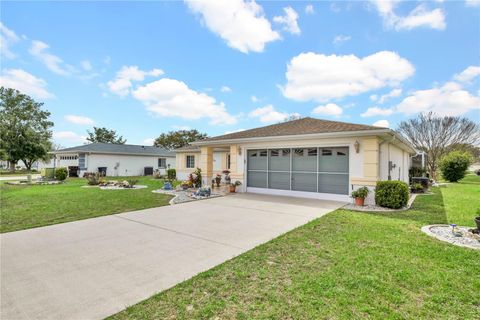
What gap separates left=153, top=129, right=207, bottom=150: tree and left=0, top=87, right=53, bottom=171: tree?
1643cm

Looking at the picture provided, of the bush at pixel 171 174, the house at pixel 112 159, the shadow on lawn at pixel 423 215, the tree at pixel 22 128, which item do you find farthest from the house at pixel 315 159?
the tree at pixel 22 128

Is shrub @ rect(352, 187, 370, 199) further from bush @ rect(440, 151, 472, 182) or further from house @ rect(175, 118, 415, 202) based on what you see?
bush @ rect(440, 151, 472, 182)

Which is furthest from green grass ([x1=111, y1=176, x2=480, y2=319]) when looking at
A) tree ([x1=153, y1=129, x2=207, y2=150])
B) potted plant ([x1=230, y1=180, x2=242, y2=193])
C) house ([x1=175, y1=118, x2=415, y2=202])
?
tree ([x1=153, y1=129, x2=207, y2=150])

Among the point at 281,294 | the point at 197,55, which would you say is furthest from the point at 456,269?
the point at 197,55

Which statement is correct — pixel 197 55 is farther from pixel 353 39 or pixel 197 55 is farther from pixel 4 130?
pixel 4 130

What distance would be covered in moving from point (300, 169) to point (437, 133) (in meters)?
25.2

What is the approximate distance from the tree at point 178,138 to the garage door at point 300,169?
3054 cm

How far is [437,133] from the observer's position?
85.4ft

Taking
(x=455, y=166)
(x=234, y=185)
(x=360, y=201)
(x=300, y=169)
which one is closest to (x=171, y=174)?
(x=234, y=185)

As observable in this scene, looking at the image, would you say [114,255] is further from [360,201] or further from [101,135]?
[101,135]

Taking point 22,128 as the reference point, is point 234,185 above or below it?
below

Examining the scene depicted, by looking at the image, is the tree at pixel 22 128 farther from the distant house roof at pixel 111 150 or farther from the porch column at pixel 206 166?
the porch column at pixel 206 166

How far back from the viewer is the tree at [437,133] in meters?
24.9

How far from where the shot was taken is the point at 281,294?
2.76m
